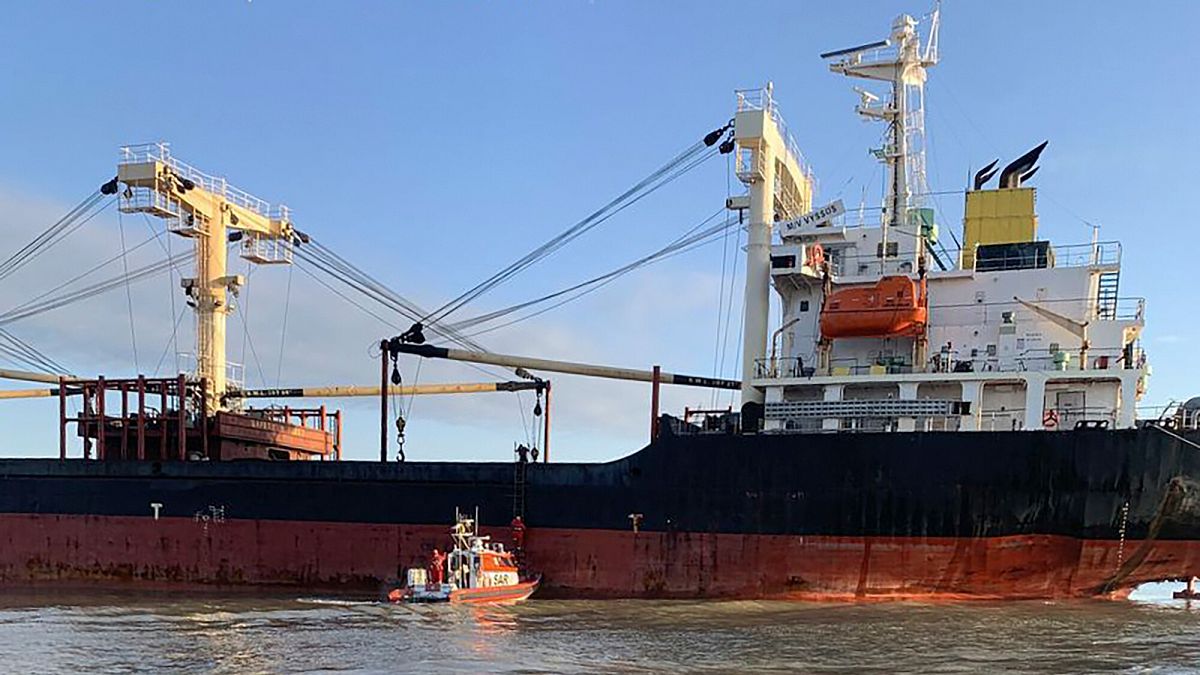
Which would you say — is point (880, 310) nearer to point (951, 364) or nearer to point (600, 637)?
point (951, 364)

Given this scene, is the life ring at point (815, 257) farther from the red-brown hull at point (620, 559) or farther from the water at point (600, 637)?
the water at point (600, 637)

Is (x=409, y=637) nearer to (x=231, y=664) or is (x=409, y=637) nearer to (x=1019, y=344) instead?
(x=231, y=664)

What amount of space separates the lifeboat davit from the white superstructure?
3cm

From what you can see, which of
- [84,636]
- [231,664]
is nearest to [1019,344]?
[231,664]

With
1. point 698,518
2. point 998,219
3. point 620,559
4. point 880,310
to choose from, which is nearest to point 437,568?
point 620,559

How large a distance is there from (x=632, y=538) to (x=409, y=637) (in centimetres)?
588

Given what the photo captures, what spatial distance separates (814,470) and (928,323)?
389cm

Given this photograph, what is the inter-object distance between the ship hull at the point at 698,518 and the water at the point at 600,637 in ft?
2.39

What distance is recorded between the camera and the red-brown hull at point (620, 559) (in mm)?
17547

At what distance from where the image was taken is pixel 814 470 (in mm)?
18109

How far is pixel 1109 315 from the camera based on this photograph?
62.2 feet

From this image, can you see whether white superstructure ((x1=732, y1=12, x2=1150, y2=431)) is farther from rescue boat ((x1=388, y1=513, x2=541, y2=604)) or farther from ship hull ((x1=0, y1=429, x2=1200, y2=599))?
rescue boat ((x1=388, y1=513, x2=541, y2=604))

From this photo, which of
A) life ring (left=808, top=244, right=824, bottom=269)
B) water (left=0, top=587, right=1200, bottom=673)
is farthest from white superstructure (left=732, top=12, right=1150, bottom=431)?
water (left=0, top=587, right=1200, bottom=673)

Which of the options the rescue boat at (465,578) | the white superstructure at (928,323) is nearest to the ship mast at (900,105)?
the white superstructure at (928,323)
